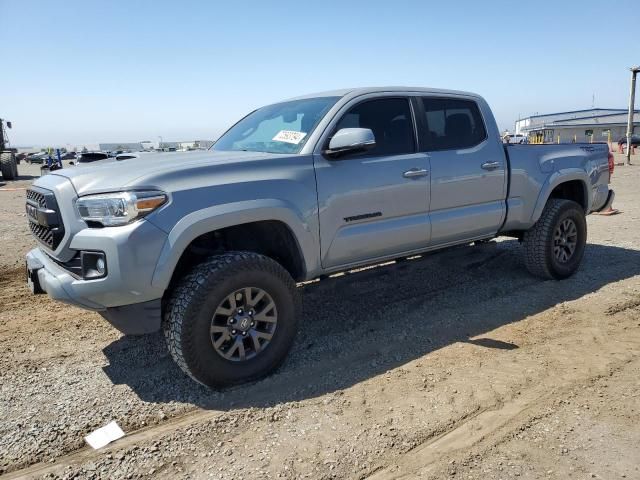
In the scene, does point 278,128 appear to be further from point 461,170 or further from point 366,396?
point 366,396

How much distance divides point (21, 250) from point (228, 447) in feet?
19.7

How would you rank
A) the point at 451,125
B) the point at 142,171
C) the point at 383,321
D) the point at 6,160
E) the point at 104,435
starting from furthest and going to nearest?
the point at 6,160 → the point at 451,125 → the point at 383,321 → the point at 142,171 → the point at 104,435

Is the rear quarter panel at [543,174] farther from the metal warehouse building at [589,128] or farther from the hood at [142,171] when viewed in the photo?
the metal warehouse building at [589,128]

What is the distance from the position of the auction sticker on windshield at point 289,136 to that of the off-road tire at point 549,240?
2.91 m

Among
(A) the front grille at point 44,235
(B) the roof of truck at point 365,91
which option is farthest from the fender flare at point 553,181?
(A) the front grille at point 44,235

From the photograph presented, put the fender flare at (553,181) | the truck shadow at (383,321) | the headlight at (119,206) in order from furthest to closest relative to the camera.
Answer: the fender flare at (553,181) → the truck shadow at (383,321) → the headlight at (119,206)

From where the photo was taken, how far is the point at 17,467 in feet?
8.29

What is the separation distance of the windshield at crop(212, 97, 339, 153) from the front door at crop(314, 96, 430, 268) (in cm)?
23

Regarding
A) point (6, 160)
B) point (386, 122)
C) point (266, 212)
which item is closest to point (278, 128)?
point (386, 122)

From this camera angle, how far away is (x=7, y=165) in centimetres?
2444

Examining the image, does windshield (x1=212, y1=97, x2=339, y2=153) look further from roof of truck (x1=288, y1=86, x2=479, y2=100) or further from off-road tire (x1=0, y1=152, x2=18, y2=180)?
off-road tire (x1=0, y1=152, x2=18, y2=180)

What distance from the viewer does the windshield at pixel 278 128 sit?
3.78m

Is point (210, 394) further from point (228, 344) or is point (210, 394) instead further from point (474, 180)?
point (474, 180)

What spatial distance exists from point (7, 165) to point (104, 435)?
2636cm
